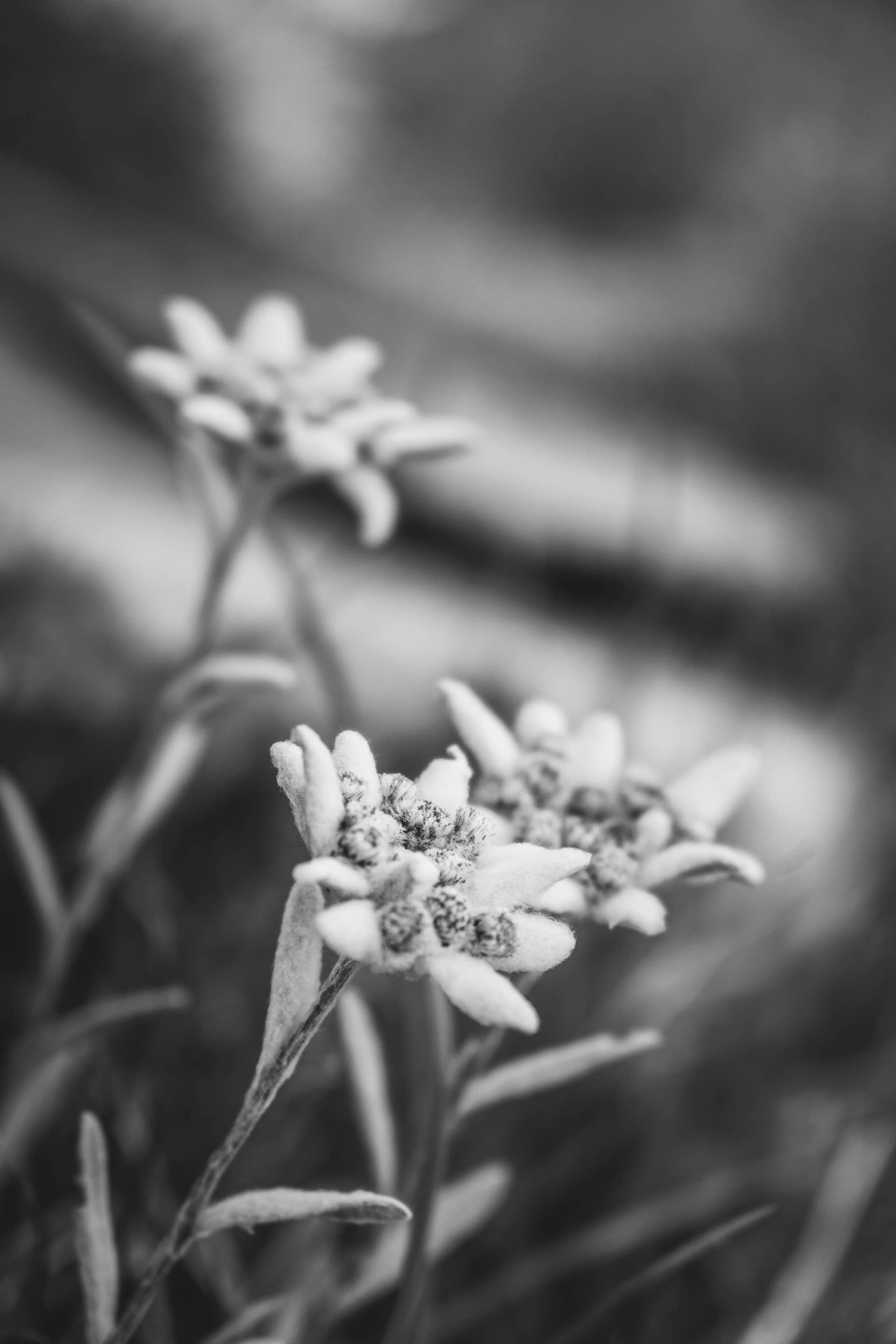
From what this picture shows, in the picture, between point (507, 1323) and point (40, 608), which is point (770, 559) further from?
point (507, 1323)

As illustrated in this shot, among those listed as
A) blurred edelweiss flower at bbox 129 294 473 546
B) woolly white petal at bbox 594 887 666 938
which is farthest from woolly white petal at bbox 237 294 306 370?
woolly white petal at bbox 594 887 666 938

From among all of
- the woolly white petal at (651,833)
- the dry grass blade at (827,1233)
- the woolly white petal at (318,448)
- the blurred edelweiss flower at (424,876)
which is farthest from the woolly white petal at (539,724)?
the dry grass blade at (827,1233)

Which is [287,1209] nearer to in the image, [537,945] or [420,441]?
[537,945]

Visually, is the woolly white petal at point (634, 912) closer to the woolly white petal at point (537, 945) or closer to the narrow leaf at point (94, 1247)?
the woolly white petal at point (537, 945)

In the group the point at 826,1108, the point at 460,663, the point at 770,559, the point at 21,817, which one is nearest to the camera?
the point at 21,817

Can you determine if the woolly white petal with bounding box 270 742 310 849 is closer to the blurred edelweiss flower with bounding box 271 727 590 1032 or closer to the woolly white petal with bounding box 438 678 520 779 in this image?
the blurred edelweiss flower with bounding box 271 727 590 1032

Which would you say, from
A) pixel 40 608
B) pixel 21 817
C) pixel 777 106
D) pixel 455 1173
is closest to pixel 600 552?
pixel 40 608

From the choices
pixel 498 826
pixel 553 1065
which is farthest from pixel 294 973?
pixel 553 1065
